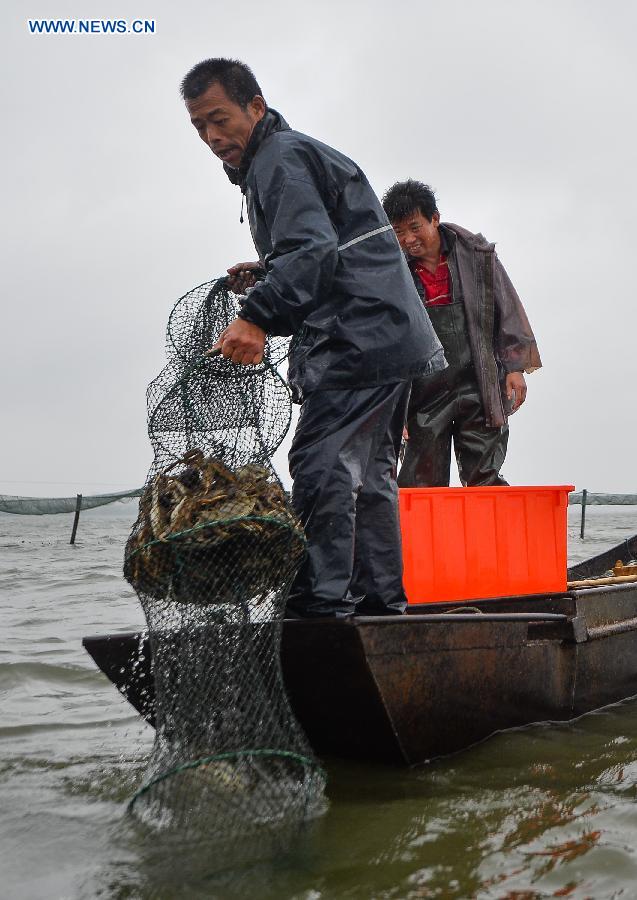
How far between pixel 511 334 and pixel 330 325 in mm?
2404

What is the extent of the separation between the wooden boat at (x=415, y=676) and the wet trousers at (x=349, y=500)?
206 millimetres

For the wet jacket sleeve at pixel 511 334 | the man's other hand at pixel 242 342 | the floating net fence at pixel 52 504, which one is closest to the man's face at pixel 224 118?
the man's other hand at pixel 242 342

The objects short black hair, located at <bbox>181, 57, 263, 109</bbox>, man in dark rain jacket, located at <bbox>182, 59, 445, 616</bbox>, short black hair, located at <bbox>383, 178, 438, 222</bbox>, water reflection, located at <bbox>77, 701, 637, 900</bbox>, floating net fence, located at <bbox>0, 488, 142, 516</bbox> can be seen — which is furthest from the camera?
floating net fence, located at <bbox>0, 488, 142, 516</bbox>

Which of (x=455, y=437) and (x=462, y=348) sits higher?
(x=462, y=348)

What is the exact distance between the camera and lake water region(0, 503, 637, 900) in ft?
7.43

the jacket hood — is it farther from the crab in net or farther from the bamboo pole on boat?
the crab in net

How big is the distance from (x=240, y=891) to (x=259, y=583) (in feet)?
3.12

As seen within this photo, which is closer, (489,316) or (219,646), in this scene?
(219,646)

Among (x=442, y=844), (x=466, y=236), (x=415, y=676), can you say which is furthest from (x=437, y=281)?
(x=442, y=844)

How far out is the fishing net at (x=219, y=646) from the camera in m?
2.75

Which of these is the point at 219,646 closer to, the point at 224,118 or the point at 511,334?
the point at 224,118

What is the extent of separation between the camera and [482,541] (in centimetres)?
432

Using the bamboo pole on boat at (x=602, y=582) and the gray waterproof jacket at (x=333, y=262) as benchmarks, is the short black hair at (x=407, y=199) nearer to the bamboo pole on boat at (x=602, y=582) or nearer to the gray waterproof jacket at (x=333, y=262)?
the gray waterproof jacket at (x=333, y=262)

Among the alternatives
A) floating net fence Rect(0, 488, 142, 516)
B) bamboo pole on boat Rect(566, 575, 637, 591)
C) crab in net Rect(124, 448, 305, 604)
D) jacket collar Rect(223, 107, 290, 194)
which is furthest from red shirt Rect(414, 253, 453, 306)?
floating net fence Rect(0, 488, 142, 516)
